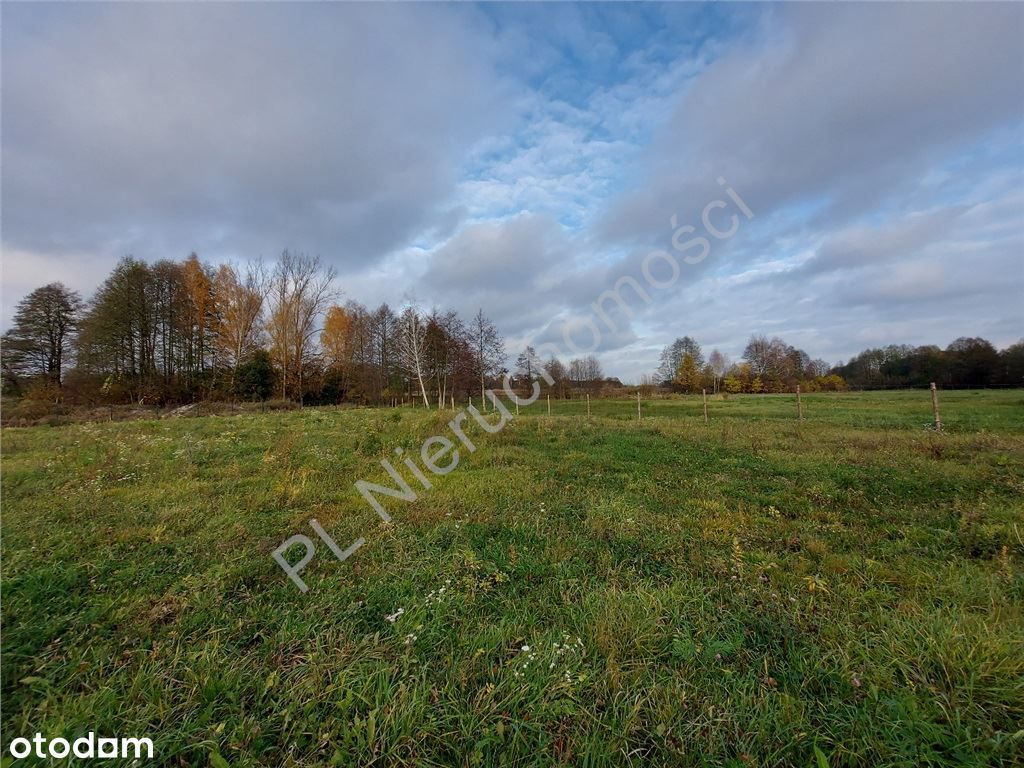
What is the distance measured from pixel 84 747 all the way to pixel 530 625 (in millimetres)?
2478

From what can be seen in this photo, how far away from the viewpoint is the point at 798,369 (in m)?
63.3

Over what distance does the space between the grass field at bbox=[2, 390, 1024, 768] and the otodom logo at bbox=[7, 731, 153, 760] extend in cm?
6

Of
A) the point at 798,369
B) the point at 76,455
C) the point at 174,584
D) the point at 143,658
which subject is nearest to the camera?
the point at 143,658

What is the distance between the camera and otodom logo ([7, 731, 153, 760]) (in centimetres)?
182

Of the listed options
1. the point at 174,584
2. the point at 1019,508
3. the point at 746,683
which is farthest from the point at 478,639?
the point at 1019,508

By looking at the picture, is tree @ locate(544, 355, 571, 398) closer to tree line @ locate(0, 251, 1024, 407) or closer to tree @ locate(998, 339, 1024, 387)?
tree line @ locate(0, 251, 1024, 407)

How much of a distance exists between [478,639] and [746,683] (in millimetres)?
1685

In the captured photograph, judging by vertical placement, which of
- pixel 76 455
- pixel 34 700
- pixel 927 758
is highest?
pixel 76 455

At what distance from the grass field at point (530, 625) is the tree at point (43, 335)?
32.2m

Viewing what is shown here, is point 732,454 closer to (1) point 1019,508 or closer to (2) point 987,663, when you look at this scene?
(1) point 1019,508

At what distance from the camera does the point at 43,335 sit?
84.2 ft

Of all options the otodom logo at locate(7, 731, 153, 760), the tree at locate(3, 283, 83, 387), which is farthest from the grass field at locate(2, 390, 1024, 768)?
the tree at locate(3, 283, 83, 387)

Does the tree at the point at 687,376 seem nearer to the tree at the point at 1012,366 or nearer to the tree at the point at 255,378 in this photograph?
the tree at the point at 1012,366

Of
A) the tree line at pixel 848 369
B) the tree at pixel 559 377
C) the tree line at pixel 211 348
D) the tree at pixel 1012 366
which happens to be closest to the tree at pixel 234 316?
the tree line at pixel 211 348
